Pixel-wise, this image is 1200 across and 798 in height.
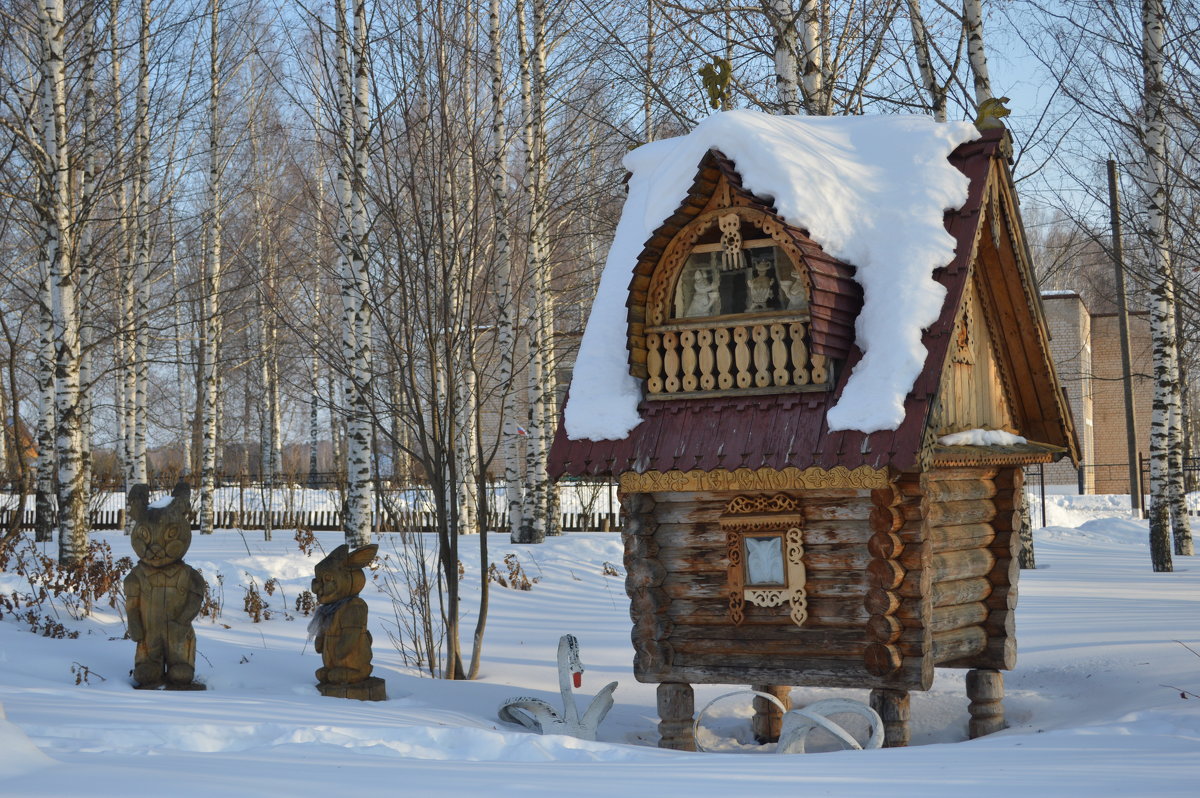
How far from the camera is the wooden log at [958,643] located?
24.8ft

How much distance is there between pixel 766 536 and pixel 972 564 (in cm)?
181

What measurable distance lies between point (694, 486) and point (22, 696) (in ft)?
13.7

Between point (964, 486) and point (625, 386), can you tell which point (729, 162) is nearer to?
point (625, 386)

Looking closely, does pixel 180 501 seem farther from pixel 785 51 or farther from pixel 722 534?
pixel 785 51

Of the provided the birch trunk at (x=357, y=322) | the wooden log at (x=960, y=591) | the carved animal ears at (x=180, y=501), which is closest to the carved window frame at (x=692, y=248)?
the wooden log at (x=960, y=591)

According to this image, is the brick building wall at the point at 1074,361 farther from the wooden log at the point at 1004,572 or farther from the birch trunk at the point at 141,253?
the wooden log at the point at 1004,572

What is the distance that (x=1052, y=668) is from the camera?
9062 millimetres

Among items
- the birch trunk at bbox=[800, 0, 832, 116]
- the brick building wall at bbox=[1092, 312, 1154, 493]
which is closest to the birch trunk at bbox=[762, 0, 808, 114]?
the birch trunk at bbox=[800, 0, 832, 116]

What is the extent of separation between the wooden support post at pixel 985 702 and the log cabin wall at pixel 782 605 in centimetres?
127

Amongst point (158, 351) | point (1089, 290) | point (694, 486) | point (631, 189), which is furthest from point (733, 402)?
point (1089, 290)

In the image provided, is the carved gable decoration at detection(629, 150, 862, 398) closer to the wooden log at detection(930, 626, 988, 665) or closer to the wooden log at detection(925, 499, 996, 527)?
the wooden log at detection(925, 499, 996, 527)

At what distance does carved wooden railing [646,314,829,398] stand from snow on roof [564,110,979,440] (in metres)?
0.25

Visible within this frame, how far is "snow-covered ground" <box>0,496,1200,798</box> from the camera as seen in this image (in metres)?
4.59

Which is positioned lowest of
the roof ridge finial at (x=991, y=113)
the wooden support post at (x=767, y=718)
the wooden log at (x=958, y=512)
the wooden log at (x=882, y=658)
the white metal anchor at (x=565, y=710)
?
the wooden support post at (x=767, y=718)
